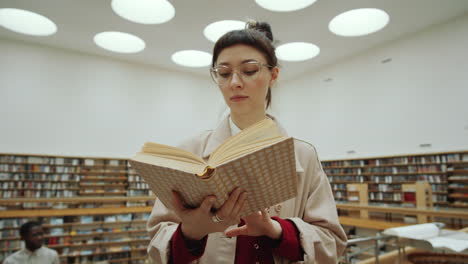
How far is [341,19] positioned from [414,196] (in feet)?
17.5

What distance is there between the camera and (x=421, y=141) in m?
8.30

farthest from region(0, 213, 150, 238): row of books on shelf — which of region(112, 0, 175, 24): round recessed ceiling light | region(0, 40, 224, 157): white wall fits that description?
region(112, 0, 175, 24): round recessed ceiling light

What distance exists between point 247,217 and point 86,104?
414 inches

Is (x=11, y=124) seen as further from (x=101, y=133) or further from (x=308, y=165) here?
(x=308, y=165)

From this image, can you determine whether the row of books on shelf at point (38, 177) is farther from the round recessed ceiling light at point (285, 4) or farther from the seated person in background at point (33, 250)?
the round recessed ceiling light at point (285, 4)

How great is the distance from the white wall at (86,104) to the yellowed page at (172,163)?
24.9 ft

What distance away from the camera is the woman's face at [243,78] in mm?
1047

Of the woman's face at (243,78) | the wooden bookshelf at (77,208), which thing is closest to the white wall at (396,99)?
the wooden bookshelf at (77,208)

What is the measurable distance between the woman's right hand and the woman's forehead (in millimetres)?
557

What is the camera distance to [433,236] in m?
2.42

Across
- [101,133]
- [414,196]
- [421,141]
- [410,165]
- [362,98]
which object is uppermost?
[362,98]

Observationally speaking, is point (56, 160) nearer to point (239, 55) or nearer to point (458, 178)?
point (239, 55)

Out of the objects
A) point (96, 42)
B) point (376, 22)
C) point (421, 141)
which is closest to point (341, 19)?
point (376, 22)

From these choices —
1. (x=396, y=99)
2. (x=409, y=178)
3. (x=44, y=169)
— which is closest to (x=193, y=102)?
(x=44, y=169)
